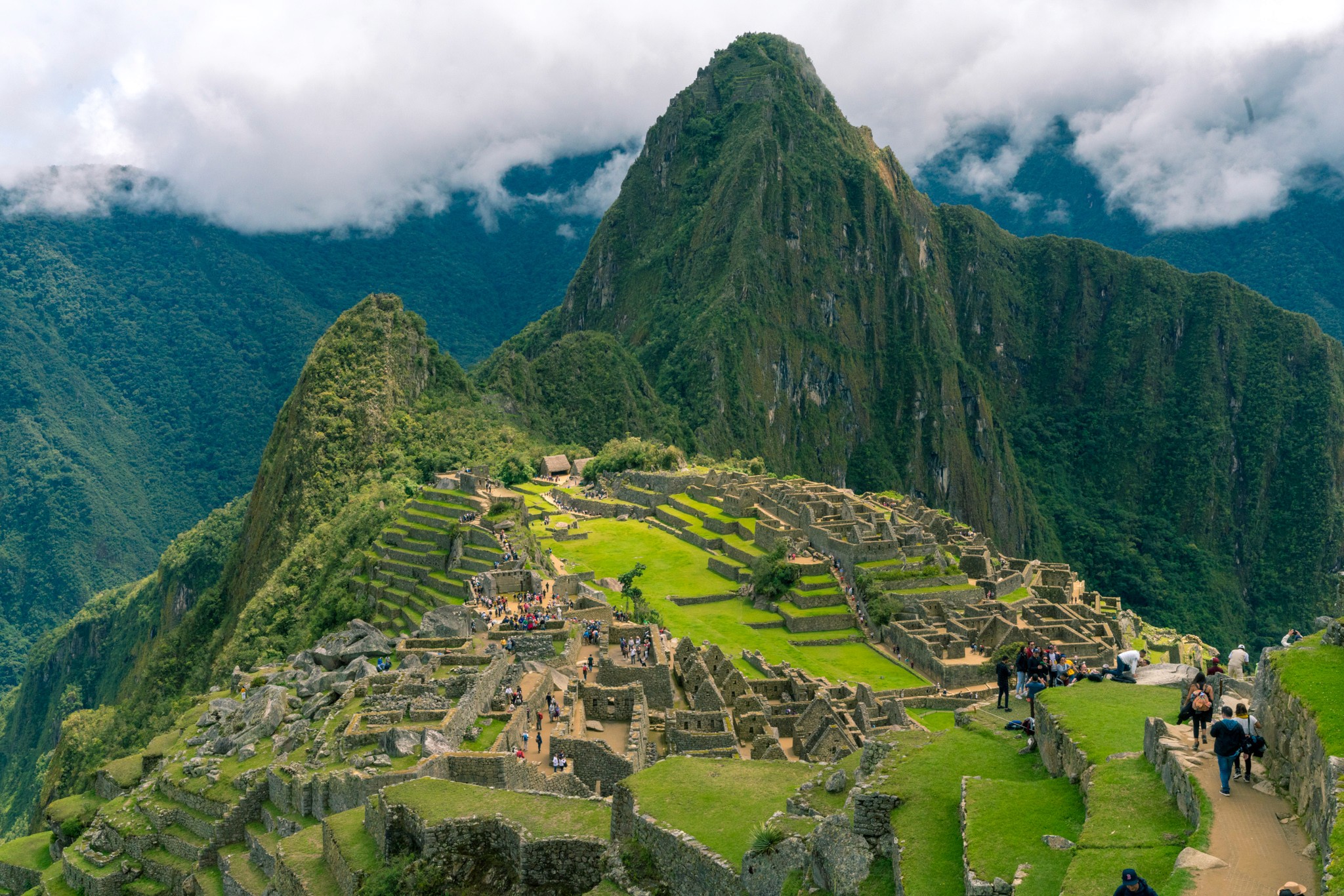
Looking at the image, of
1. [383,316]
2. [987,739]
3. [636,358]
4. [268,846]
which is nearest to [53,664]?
[383,316]

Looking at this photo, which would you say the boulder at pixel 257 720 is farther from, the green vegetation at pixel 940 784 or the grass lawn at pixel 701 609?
the grass lawn at pixel 701 609

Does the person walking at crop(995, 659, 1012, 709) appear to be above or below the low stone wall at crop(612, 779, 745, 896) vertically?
above

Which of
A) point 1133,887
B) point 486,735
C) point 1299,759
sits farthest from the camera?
point 486,735

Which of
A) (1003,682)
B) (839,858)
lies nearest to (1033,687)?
(1003,682)

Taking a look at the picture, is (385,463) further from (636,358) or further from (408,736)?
(636,358)

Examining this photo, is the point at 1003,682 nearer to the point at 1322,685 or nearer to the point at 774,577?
the point at 1322,685

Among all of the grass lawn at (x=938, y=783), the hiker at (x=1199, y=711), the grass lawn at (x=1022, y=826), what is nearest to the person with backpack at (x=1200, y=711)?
the hiker at (x=1199, y=711)

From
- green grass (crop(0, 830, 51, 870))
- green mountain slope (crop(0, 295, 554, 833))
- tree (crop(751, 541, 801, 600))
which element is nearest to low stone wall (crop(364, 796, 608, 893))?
green grass (crop(0, 830, 51, 870))

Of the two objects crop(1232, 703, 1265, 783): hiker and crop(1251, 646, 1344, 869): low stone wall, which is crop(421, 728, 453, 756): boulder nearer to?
crop(1232, 703, 1265, 783): hiker
